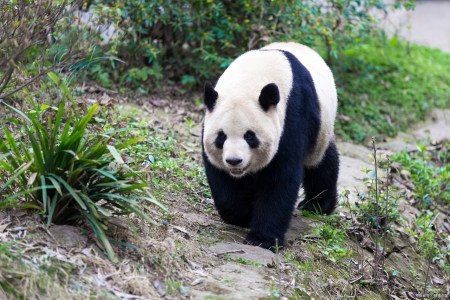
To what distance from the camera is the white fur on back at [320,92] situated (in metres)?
6.37

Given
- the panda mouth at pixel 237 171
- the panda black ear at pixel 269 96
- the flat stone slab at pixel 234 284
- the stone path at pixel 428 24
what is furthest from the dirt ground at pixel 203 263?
the stone path at pixel 428 24

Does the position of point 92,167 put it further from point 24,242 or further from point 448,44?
point 448,44

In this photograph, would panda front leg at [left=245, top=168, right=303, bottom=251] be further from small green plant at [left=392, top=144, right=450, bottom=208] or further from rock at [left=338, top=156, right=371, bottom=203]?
small green plant at [left=392, top=144, right=450, bottom=208]

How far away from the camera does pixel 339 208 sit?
23.8 feet

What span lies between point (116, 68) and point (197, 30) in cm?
112

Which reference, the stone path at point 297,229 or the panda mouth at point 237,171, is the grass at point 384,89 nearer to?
the stone path at point 297,229

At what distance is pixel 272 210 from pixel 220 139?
30.3 inches

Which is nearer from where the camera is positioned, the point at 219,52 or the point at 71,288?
the point at 71,288

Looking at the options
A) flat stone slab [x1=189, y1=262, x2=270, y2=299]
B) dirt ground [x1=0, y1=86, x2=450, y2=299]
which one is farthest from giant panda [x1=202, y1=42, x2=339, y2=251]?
flat stone slab [x1=189, y1=262, x2=270, y2=299]

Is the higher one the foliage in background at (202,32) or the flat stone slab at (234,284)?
the foliage in background at (202,32)

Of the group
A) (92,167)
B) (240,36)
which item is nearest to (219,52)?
(240,36)

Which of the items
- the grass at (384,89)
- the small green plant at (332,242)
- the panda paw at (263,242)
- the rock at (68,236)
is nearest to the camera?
the rock at (68,236)

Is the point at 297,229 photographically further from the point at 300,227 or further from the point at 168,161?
the point at 168,161

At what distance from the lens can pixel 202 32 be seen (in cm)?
883
